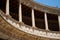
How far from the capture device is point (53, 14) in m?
38.9

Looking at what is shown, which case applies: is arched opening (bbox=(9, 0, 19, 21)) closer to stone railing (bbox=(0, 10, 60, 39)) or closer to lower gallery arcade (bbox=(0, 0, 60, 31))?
lower gallery arcade (bbox=(0, 0, 60, 31))

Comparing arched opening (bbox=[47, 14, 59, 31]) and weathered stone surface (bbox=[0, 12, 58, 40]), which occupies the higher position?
arched opening (bbox=[47, 14, 59, 31])

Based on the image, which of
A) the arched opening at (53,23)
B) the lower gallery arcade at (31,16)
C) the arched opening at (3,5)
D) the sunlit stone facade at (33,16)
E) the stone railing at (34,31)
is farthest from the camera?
the arched opening at (53,23)

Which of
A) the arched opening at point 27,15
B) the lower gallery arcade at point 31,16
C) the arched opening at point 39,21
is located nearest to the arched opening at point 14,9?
the lower gallery arcade at point 31,16

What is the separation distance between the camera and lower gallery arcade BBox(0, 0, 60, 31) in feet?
Result: 110

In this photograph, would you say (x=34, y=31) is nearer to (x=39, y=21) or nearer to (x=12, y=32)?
(x=12, y=32)

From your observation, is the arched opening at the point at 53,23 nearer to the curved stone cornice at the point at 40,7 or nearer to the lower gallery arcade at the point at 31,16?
the lower gallery arcade at the point at 31,16

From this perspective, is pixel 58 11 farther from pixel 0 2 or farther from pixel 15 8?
pixel 0 2

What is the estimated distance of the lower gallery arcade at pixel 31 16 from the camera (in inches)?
1320

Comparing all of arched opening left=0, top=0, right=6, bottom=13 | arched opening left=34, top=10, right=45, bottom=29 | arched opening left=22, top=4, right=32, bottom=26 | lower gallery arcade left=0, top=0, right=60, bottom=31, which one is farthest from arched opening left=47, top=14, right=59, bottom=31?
arched opening left=0, top=0, right=6, bottom=13

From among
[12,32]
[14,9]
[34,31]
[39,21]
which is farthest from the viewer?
[39,21]

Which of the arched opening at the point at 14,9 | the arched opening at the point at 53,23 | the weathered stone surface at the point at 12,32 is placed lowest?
the weathered stone surface at the point at 12,32

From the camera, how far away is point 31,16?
1449 inches

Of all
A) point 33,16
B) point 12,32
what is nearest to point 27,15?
point 33,16
